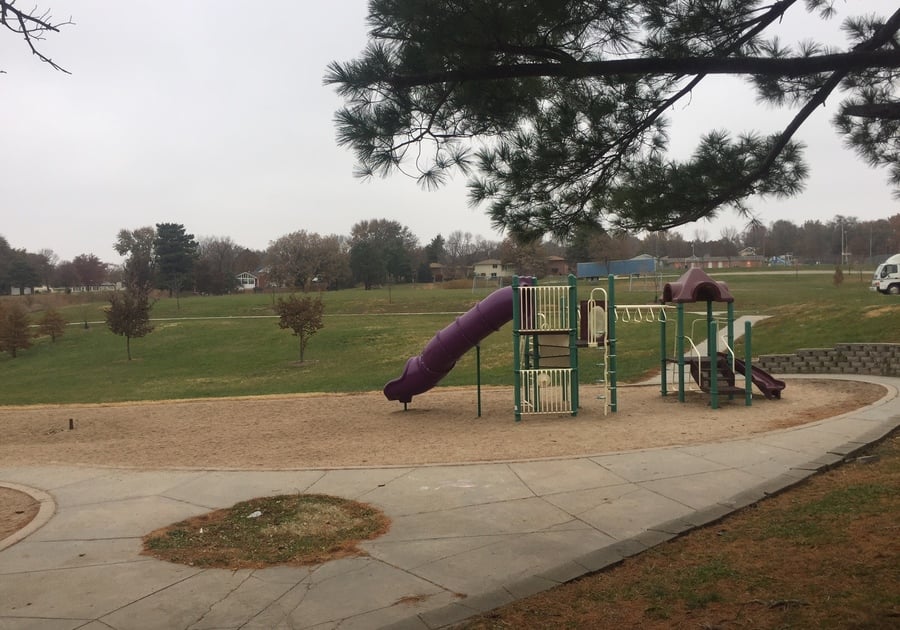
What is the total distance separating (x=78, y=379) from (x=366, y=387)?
56.7 ft

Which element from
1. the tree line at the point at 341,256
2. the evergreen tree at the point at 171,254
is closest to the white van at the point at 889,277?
the tree line at the point at 341,256

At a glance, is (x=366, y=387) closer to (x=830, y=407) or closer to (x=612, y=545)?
(x=830, y=407)

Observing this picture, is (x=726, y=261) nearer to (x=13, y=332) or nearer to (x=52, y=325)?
(x=52, y=325)

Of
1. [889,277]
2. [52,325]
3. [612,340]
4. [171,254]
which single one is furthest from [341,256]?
[612,340]

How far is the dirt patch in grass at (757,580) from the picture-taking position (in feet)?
13.3

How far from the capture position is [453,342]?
1363 cm

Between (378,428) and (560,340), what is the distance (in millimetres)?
4017

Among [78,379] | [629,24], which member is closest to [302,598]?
→ [629,24]

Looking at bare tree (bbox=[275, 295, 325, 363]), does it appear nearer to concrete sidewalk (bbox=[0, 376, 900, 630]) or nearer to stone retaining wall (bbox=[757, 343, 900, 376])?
stone retaining wall (bbox=[757, 343, 900, 376])

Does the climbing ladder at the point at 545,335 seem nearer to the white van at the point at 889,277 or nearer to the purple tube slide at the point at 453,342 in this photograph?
the purple tube slide at the point at 453,342

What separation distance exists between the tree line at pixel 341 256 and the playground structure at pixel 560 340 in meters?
45.6

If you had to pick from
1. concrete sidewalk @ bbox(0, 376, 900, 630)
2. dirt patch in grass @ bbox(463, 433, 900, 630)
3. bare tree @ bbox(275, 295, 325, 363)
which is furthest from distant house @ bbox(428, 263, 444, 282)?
dirt patch in grass @ bbox(463, 433, 900, 630)

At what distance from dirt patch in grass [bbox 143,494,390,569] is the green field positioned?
13491mm

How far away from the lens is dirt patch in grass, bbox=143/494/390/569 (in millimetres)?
5512
